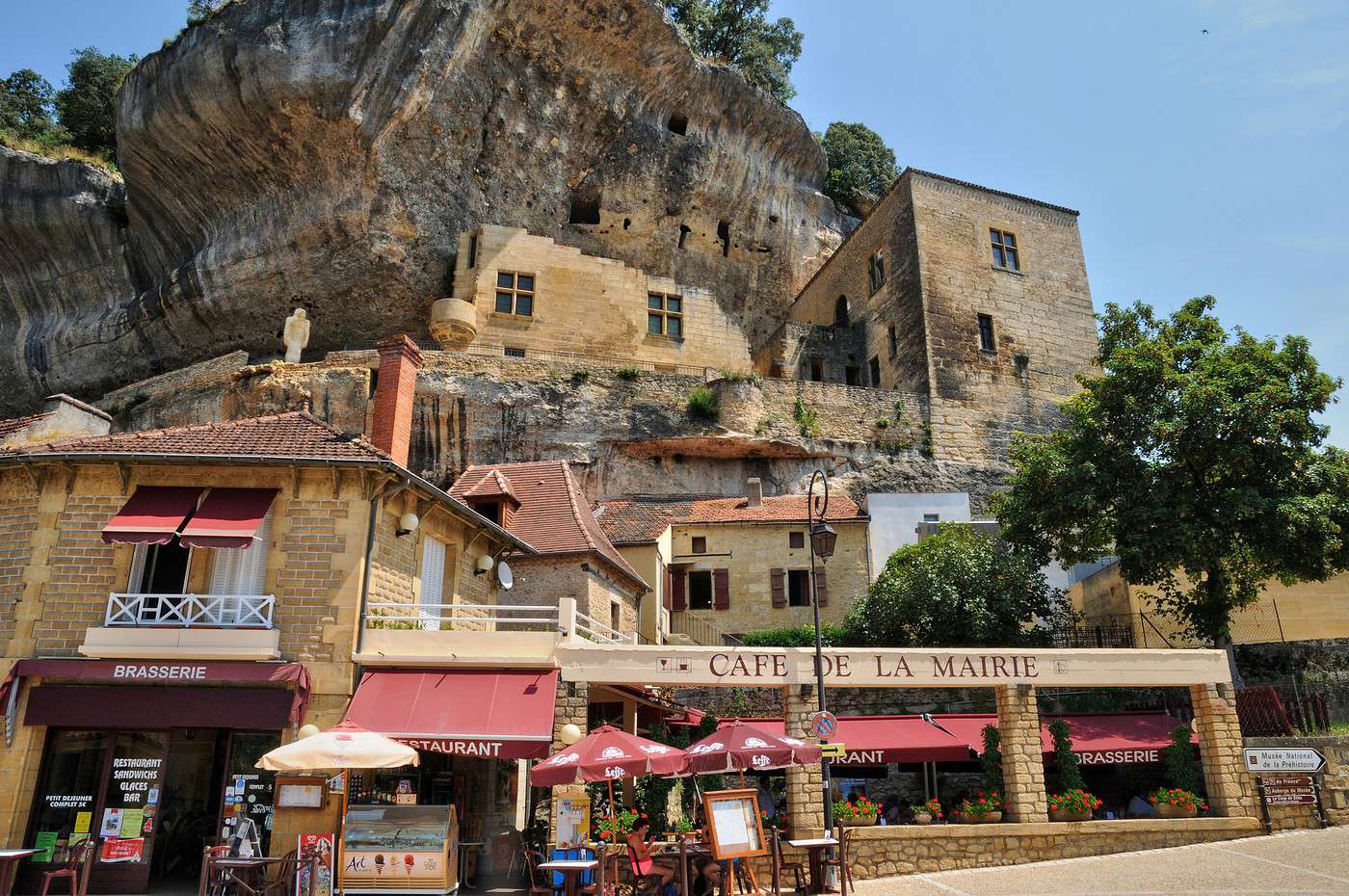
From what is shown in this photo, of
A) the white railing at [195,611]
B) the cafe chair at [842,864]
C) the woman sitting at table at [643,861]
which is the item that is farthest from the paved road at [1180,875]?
the white railing at [195,611]

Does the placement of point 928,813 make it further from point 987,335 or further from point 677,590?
point 987,335

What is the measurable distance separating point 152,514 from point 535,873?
662cm

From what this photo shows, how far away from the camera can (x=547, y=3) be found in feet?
95.1

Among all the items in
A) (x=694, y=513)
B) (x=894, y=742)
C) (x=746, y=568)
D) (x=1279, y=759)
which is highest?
(x=694, y=513)

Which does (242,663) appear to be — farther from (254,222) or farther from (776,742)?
(254,222)

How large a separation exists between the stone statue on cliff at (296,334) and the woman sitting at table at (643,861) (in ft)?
69.0

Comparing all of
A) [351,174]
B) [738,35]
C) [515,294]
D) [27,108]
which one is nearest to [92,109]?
[27,108]

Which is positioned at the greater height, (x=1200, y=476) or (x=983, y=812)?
(x=1200, y=476)

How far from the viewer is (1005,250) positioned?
3350 centimetres

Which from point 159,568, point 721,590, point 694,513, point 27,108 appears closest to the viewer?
point 159,568

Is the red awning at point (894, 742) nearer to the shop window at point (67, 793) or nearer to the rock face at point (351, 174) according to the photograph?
the shop window at point (67, 793)

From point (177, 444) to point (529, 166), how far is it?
20.7 metres

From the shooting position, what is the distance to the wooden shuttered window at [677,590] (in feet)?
76.5

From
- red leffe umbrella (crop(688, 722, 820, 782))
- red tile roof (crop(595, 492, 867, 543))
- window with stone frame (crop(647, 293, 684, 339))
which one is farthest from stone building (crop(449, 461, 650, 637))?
window with stone frame (crop(647, 293, 684, 339))
